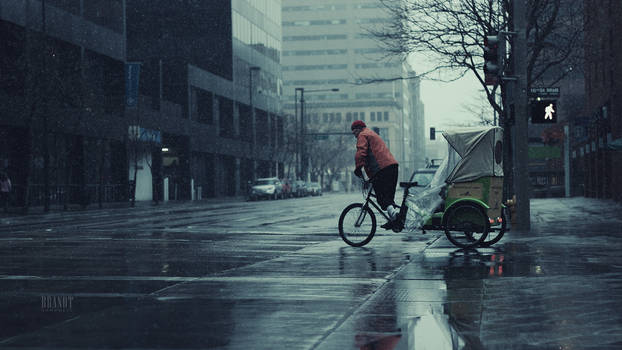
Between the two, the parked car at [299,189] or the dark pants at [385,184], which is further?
the parked car at [299,189]

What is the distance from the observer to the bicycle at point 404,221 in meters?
13.7

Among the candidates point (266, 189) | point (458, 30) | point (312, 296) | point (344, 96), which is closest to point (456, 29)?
point (458, 30)

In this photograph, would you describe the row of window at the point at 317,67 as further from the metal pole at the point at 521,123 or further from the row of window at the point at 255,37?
the metal pole at the point at 521,123

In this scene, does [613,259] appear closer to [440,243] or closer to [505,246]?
[505,246]

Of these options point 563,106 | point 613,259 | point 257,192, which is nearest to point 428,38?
point 613,259

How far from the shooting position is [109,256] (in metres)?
12.9

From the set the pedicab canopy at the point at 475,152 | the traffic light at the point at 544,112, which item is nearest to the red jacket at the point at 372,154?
the pedicab canopy at the point at 475,152

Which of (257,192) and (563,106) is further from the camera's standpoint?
(563,106)

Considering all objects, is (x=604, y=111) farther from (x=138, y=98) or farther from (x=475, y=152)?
(x=475, y=152)

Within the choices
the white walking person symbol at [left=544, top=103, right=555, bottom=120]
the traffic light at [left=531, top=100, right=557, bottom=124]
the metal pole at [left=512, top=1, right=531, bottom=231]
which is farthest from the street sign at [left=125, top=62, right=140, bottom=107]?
the white walking person symbol at [left=544, top=103, right=555, bottom=120]

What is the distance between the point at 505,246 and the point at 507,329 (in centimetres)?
806

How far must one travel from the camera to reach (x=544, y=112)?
17.7 m

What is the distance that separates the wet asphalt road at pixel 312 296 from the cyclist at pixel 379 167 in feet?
2.49

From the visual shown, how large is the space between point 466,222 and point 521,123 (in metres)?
5.53
